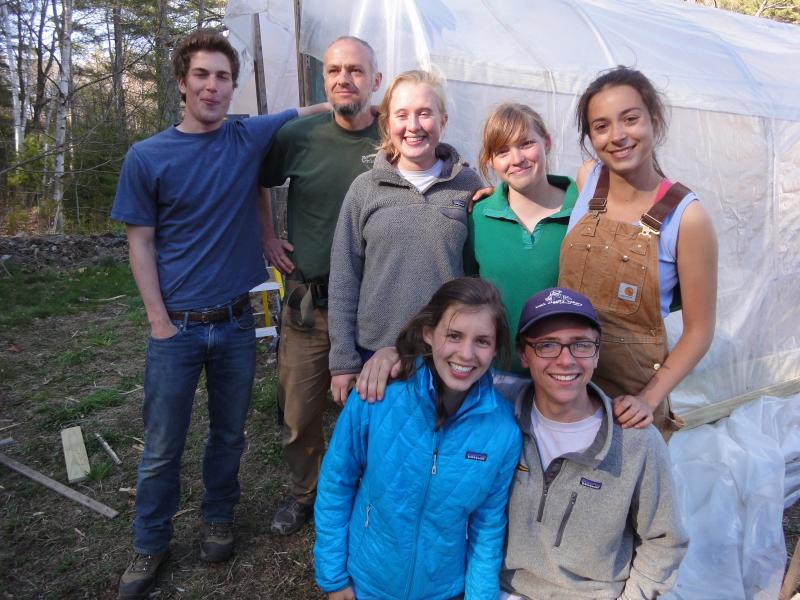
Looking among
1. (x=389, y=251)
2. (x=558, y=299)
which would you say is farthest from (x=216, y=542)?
(x=558, y=299)

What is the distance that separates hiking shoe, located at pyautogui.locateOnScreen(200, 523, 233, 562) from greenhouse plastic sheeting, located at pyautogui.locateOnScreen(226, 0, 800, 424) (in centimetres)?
244

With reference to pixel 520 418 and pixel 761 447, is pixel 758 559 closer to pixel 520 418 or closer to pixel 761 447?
pixel 761 447

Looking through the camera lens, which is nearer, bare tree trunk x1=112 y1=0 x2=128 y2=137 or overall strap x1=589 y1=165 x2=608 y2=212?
overall strap x1=589 y1=165 x2=608 y2=212

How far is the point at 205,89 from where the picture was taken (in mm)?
2371

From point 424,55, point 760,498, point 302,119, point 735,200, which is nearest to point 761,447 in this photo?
point 760,498

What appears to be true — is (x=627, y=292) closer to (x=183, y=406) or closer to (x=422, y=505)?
(x=422, y=505)

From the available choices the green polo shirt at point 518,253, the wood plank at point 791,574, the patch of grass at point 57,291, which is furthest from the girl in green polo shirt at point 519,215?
the patch of grass at point 57,291

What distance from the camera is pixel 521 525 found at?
184 centimetres

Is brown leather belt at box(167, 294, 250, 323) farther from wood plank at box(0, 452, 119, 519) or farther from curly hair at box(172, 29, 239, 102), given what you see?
wood plank at box(0, 452, 119, 519)

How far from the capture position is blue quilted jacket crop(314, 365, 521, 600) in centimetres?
178

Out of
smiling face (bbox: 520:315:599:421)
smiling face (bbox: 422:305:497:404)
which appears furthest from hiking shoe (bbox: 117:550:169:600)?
smiling face (bbox: 520:315:599:421)

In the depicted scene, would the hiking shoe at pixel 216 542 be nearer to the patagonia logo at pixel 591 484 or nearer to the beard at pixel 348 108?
the patagonia logo at pixel 591 484

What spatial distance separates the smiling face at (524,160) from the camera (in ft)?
6.61

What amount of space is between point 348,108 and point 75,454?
307cm
